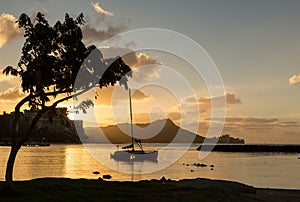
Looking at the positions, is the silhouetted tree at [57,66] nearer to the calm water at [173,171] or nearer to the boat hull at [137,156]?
the calm water at [173,171]

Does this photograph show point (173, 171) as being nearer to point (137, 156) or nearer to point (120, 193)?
point (137, 156)

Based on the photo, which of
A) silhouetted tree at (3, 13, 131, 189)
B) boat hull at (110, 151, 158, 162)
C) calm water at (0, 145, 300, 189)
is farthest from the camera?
boat hull at (110, 151, 158, 162)

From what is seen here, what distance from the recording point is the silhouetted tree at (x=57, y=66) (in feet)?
85.7

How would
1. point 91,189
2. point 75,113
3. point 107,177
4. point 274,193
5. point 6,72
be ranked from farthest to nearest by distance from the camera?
point 107,177, point 274,193, point 91,189, point 75,113, point 6,72

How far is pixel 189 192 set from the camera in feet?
101

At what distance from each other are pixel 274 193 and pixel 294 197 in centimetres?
297

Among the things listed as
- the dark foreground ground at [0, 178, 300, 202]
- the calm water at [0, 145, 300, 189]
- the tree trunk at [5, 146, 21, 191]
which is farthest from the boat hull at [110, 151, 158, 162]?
the tree trunk at [5, 146, 21, 191]

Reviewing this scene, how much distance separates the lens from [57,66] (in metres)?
26.8

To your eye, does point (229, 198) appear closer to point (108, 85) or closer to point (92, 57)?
point (108, 85)

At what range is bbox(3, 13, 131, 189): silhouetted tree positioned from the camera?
26.1m

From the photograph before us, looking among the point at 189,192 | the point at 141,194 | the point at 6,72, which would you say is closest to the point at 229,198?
the point at 189,192

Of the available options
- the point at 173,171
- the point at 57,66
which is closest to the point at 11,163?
the point at 57,66

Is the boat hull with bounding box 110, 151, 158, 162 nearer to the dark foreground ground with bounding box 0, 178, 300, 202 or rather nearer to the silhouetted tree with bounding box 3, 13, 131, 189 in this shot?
the dark foreground ground with bounding box 0, 178, 300, 202

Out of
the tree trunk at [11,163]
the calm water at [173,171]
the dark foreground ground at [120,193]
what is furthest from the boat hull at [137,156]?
the tree trunk at [11,163]
